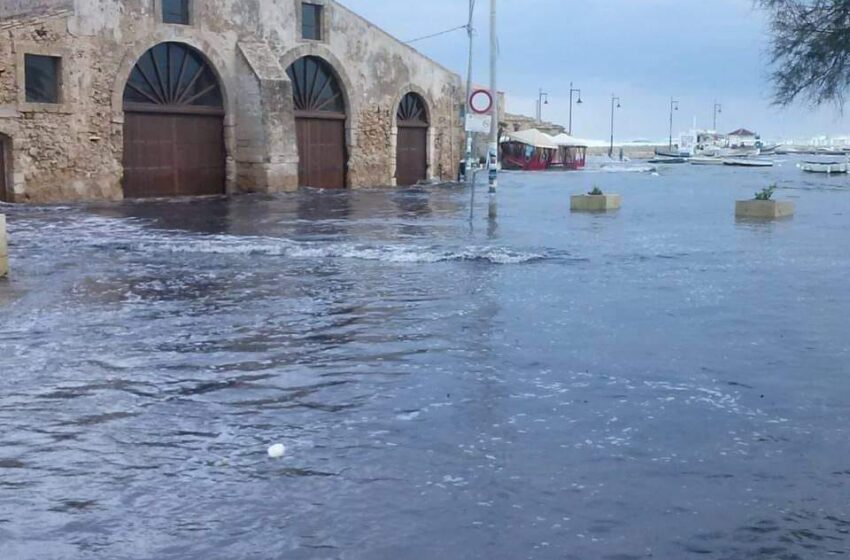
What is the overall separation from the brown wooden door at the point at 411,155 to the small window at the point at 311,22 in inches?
225

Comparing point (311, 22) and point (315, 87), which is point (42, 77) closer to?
point (311, 22)

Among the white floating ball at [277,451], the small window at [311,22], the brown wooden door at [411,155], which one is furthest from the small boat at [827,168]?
the white floating ball at [277,451]

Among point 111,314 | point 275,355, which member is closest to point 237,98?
point 111,314

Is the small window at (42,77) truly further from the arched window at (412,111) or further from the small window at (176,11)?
the arched window at (412,111)

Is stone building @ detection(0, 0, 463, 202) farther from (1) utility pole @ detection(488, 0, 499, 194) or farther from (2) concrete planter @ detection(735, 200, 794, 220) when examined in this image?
(2) concrete planter @ detection(735, 200, 794, 220)

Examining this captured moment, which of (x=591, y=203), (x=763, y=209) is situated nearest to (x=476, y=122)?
(x=591, y=203)

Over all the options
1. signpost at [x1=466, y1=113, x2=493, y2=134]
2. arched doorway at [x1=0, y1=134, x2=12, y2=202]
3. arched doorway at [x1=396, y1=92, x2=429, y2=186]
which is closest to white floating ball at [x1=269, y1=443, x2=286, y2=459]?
signpost at [x1=466, y1=113, x2=493, y2=134]

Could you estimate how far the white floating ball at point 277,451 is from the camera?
17.0 ft

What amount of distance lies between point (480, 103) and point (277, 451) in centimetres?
1306

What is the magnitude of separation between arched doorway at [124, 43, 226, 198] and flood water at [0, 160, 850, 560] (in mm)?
14285

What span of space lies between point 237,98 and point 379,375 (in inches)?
927

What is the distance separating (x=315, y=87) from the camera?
3250cm

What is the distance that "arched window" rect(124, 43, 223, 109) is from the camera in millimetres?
26812

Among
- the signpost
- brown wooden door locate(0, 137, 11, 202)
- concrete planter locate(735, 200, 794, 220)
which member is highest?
the signpost
